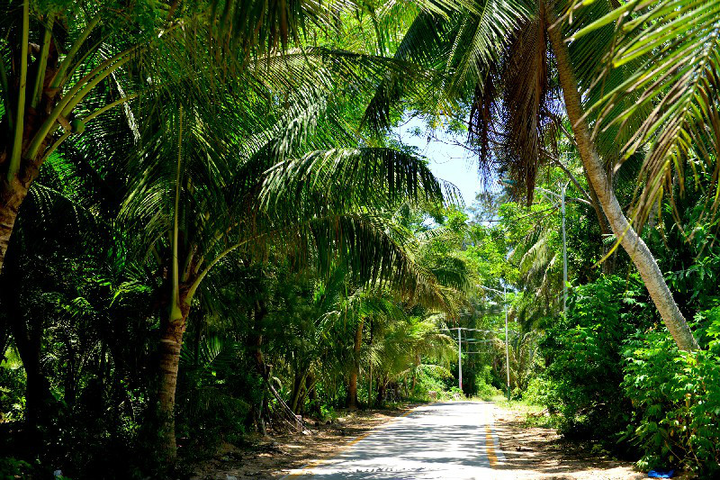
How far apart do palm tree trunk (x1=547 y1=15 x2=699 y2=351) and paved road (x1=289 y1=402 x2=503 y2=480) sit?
344 cm

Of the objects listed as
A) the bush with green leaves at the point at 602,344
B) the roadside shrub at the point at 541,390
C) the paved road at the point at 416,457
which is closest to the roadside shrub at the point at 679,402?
the bush with green leaves at the point at 602,344

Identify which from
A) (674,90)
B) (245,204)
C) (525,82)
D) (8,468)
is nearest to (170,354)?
(245,204)

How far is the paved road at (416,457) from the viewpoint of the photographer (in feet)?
31.9

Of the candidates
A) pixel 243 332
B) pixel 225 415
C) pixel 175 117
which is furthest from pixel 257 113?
pixel 243 332

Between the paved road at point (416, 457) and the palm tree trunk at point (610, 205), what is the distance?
3.44 meters

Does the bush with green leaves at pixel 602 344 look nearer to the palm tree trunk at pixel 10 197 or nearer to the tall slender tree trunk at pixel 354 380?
the palm tree trunk at pixel 10 197

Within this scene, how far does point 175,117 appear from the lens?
8.11m

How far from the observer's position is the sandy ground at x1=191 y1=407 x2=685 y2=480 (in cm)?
962

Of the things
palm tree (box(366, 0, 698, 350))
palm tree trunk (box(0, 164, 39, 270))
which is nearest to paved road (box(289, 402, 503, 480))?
palm tree (box(366, 0, 698, 350))

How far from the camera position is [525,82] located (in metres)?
9.46

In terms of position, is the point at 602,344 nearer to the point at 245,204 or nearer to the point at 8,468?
the point at 245,204

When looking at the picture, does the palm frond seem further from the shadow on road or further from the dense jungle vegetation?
the shadow on road

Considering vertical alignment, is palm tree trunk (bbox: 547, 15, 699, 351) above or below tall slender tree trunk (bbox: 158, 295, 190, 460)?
above

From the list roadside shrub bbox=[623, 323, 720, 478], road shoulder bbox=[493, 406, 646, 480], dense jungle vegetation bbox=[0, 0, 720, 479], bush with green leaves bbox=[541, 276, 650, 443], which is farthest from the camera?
bush with green leaves bbox=[541, 276, 650, 443]
